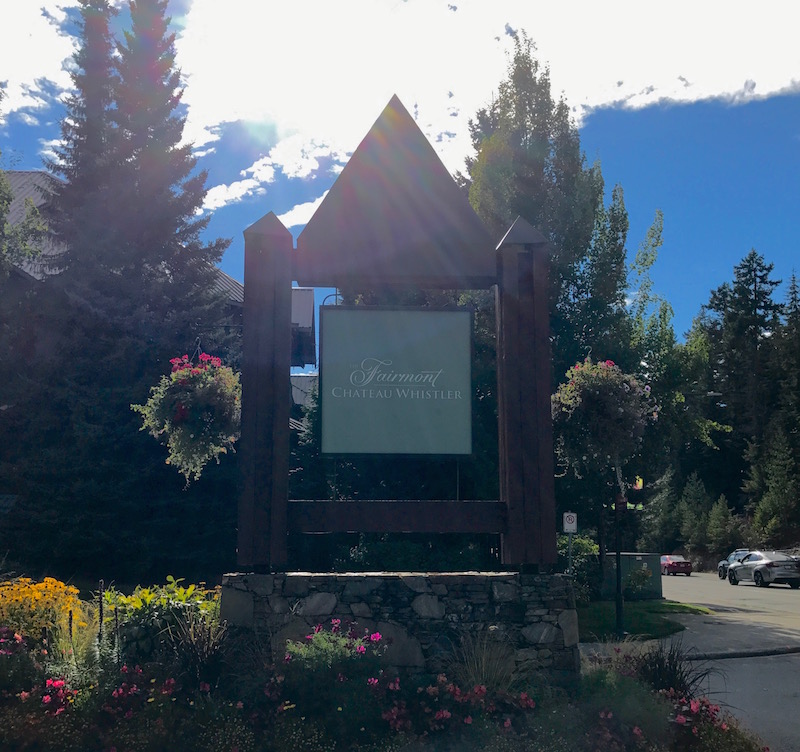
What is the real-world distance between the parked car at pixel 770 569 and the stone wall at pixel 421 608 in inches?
964

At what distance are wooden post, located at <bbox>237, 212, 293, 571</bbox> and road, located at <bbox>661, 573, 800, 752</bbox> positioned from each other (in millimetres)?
4793

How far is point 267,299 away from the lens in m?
8.05

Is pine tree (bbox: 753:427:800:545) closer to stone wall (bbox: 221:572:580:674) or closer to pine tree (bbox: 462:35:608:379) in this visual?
pine tree (bbox: 462:35:608:379)

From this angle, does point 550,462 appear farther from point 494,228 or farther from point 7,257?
point 7,257

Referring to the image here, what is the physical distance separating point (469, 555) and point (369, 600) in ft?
25.2

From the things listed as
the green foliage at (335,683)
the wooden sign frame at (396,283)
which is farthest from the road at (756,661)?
the green foliage at (335,683)

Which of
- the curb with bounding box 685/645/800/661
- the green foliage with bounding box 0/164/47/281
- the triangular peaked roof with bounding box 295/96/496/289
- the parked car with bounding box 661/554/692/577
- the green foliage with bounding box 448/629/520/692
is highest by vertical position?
the green foliage with bounding box 0/164/47/281

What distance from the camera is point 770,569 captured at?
28234mm

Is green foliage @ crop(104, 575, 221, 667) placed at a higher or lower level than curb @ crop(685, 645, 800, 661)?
higher

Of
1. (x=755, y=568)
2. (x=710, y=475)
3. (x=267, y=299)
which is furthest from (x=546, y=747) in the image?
(x=710, y=475)

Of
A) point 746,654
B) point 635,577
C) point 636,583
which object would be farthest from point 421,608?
point 636,583

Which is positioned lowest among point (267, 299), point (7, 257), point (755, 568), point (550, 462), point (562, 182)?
point (755, 568)

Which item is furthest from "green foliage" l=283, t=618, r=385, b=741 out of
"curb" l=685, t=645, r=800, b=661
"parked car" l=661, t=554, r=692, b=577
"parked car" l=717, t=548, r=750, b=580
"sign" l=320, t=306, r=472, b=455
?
"parked car" l=661, t=554, r=692, b=577

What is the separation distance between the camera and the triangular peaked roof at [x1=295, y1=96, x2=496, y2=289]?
27.6 feet
